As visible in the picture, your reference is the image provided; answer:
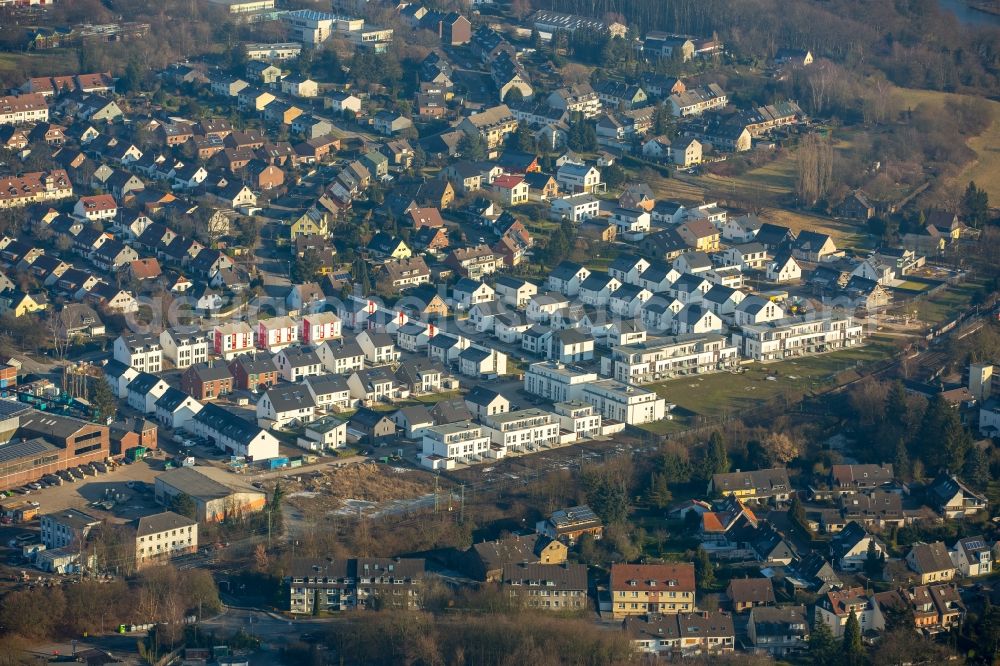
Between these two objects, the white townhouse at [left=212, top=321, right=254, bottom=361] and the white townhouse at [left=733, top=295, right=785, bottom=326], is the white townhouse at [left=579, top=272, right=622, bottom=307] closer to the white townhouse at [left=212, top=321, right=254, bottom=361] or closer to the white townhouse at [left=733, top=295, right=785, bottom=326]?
the white townhouse at [left=733, top=295, right=785, bottom=326]

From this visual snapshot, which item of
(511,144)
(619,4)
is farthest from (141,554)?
(619,4)

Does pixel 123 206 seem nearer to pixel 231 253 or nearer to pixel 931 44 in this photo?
pixel 231 253

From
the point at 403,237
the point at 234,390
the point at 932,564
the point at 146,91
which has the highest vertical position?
the point at 146,91

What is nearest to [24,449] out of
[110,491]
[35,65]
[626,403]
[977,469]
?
[110,491]

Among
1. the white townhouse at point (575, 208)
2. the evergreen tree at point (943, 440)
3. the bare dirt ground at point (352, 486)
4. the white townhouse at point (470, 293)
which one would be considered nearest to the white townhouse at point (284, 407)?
the bare dirt ground at point (352, 486)

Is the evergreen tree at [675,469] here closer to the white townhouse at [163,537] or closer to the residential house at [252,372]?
the white townhouse at [163,537]

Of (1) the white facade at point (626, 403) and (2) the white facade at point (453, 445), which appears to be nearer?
(2) the white facade at point (453, 445)

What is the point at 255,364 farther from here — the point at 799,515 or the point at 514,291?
the point at 799,515
